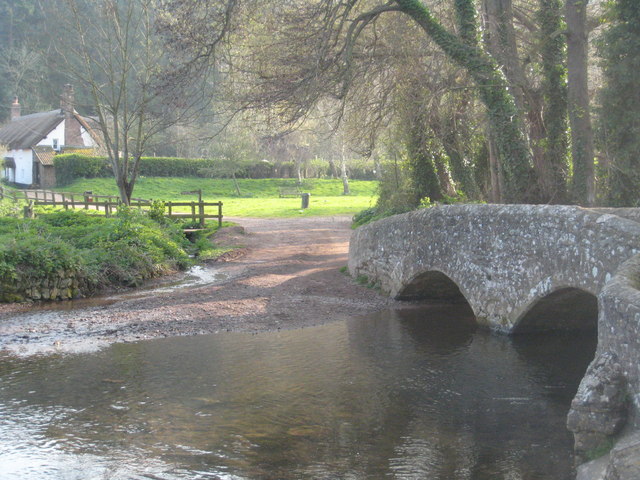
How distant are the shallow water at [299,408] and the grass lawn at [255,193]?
2353 centimetres

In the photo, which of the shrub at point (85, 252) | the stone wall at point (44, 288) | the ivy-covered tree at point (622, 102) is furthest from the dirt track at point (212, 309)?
the ivy-covered tree at point (622, 102)

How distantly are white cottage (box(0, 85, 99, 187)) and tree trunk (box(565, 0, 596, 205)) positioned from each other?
4218 centimetres

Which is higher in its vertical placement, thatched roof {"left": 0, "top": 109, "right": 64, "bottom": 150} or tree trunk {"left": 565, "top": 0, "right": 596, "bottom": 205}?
thatched roof {"left": 0, "top": 109, "right": 64, "bottom": 150}

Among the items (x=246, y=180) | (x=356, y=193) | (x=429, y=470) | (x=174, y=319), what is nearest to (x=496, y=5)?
(x=174, y=319)

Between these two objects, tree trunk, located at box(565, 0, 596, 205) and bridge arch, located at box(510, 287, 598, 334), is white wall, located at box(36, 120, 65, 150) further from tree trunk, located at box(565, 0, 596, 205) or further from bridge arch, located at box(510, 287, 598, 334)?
bridge arch, located at box(510, 287, 598, 334)

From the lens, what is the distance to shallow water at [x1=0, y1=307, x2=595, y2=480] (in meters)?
6.85

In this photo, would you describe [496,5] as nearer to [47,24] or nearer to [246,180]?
[47,24]

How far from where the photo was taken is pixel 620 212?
9859mm

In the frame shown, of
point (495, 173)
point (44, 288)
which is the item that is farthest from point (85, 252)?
point (495, 173)

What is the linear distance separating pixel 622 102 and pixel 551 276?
664cm

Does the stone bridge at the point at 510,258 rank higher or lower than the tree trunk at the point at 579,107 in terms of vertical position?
lower

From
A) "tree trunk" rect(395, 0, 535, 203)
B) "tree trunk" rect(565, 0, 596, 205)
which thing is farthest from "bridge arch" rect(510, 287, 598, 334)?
"tree trunk" rect(395, 0, 535, 203)

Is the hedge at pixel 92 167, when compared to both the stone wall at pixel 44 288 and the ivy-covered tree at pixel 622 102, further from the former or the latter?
the ivy-covered tree at pixel 622 102

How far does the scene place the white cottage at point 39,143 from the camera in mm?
51688
